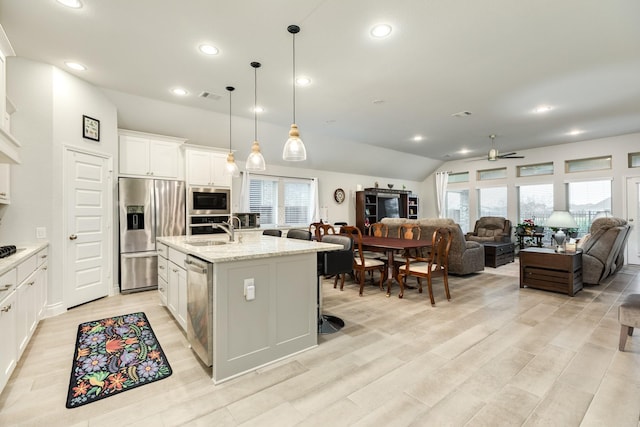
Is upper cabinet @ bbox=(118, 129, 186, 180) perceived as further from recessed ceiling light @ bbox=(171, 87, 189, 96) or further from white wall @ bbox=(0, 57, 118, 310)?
recessed ceiling light @ bbox=(171, 87, 189, 96)

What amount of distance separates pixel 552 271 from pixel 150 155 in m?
6.48

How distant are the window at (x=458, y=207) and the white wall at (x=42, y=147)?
9.56 metres

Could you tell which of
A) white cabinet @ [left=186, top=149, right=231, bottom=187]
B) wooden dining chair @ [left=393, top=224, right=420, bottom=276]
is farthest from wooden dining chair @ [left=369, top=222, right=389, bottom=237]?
white cabinet @ [left=186, top=149, right=231, bottom=187]

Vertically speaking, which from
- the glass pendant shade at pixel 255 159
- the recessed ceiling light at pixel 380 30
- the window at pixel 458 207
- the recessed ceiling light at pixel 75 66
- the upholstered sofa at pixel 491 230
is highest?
the recessed ceiling light at pixel 75 66

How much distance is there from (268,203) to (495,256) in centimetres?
514

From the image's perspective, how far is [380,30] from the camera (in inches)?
105

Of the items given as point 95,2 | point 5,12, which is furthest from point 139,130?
point 95,2

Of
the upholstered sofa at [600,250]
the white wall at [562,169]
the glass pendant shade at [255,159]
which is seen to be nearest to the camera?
the glass pendant shade at [255,159]

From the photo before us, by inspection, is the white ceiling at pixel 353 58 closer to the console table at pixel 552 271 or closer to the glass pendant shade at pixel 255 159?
the glass pendant shade at pixel 255 159

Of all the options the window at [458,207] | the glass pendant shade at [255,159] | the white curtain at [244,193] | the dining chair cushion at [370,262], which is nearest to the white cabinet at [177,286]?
the glass pendant shade at [255,159]

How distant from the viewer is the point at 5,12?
2.46m

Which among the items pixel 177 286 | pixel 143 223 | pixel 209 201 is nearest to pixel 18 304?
pixel 177 286

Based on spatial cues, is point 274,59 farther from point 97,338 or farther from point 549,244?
point 549,244

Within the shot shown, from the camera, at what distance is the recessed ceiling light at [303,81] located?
368 cm
